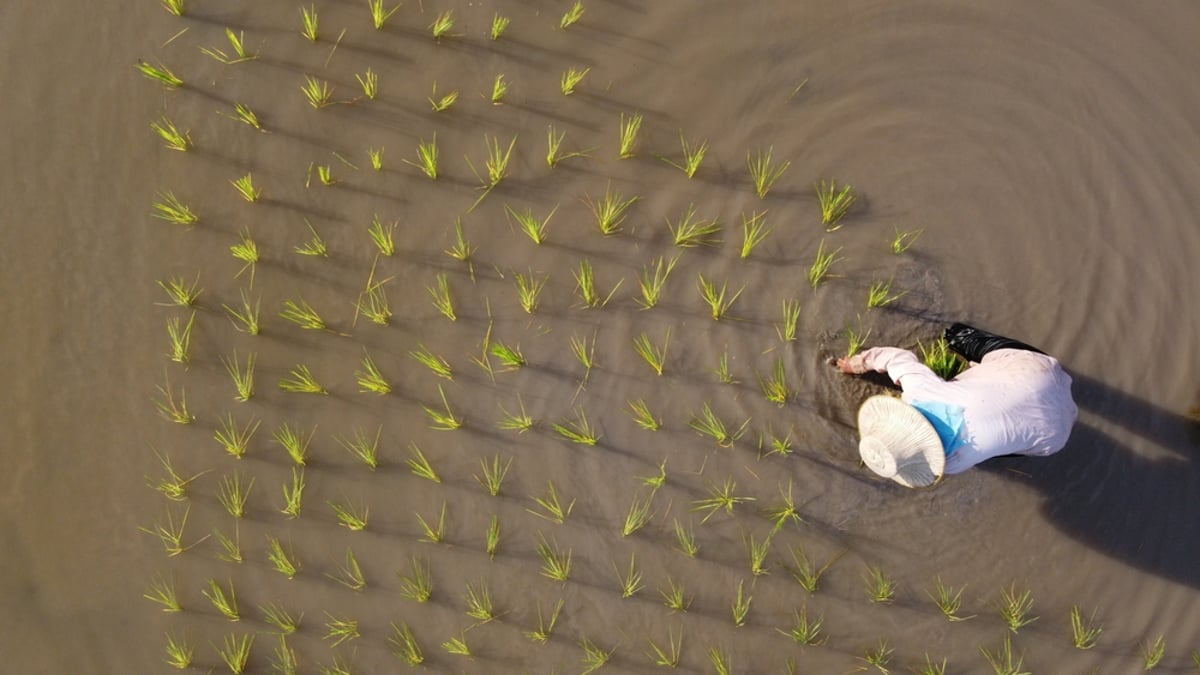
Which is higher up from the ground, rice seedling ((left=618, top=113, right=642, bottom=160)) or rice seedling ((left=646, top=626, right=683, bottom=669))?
rice seedling ((left=618, top=113, right=642, bottom=160))

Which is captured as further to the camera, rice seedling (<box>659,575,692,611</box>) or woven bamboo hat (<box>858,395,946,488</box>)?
rice seedling (<box>659,575,692,611</box>)

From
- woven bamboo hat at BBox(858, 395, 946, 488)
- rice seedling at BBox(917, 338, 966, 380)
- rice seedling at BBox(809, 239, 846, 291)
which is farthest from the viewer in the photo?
rice seedling at BBox(809, 239, 846, 291)

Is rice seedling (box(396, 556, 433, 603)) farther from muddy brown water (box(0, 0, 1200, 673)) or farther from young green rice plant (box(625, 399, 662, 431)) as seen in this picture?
young green rice plant (box(625, 399, 662, 431))

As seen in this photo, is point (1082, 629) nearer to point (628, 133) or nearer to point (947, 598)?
point (947, 598)

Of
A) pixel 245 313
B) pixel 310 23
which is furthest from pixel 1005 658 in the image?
pixel 310 23

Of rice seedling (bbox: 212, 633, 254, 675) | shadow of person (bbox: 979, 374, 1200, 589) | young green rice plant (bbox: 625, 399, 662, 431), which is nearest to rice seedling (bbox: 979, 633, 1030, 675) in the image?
shadow of person (bbox: 979, 374, 1200, 589)

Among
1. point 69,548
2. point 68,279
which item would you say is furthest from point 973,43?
point 69,548
